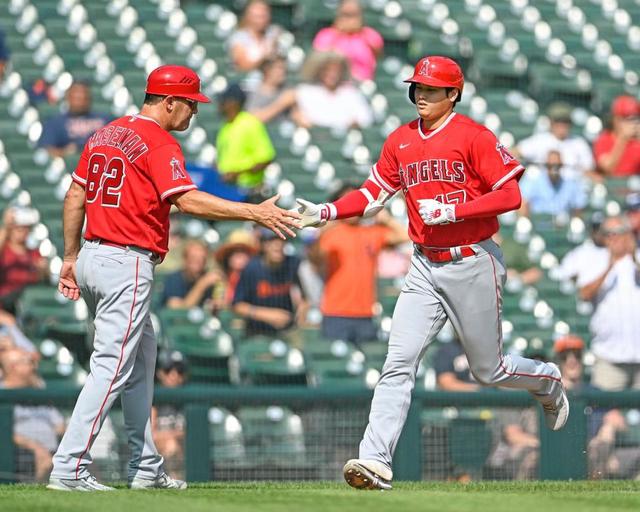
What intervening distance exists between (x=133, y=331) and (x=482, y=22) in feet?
30.5

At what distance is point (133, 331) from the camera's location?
6.28 m

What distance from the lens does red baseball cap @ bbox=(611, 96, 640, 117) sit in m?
12.7

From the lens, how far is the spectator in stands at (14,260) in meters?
10.1

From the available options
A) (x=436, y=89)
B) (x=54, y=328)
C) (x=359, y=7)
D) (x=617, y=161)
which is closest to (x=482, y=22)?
(x=359, y=7)

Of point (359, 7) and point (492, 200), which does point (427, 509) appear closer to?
point (492, 200)

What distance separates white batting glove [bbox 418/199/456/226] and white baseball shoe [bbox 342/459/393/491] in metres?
1.08

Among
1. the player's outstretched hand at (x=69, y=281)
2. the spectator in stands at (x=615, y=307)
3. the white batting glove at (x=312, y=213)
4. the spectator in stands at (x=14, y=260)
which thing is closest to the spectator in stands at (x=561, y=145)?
Answer: the spectator in stands at (x=615, y=307)

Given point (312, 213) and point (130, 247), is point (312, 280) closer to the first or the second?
point (312, 213)

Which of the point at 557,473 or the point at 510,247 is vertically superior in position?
the point at 510,247

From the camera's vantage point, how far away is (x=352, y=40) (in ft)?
43.8

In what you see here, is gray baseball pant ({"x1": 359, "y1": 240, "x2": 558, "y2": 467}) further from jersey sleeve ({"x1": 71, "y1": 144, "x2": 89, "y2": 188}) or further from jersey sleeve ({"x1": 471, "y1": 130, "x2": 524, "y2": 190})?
jersey sleeve ({"x1": 71, "y1": 144, "x2": 89, "y2": 188})

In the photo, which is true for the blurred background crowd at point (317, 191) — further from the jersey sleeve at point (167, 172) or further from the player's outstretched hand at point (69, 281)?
the jersey sleeve at point (167, 172)

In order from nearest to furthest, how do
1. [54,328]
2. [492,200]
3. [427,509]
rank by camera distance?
[427,509]
[492,200]
[54,328]

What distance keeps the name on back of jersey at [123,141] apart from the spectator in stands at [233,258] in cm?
403
